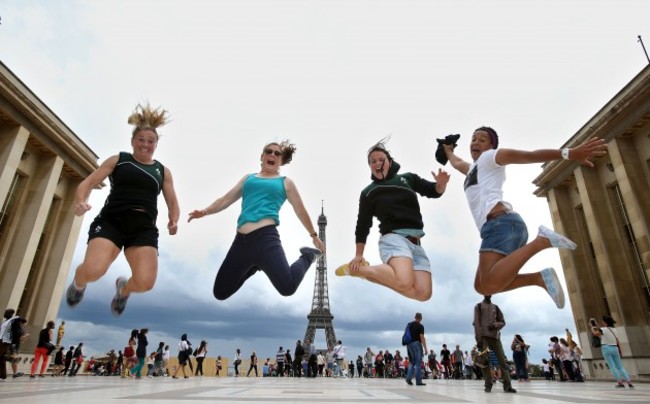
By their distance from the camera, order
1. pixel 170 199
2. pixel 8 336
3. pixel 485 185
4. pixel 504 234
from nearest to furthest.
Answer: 1. pixel 504 234
2. pixel 485 185
3. pixel 170 199
4. pixel 8 336

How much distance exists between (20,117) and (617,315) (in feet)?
113

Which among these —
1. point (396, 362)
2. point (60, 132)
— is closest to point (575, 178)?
point (396, 362)

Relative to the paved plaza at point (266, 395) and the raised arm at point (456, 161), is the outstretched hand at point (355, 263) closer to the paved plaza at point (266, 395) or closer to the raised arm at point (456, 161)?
the paved plaza at point (266, 395)

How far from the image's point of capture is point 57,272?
24.6m

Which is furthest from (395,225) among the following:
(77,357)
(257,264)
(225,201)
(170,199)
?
(77,357)

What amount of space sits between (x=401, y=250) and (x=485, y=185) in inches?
44.2

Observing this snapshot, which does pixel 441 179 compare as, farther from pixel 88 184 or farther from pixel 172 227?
pixel 88 184

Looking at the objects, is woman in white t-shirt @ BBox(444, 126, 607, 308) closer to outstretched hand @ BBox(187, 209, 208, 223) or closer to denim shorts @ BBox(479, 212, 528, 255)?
denim shorts @ BBox(479, 212, 528, 255)

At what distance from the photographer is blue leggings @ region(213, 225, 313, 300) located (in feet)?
14.9

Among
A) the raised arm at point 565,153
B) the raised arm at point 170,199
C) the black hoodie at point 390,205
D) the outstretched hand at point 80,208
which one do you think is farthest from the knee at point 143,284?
the raised arm at point 565,153

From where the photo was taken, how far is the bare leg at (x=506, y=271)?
3.21 meters

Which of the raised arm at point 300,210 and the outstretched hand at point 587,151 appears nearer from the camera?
the outstretched hand at point 587,151

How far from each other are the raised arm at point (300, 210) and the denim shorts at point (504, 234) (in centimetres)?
219

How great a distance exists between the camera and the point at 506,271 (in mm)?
3297
